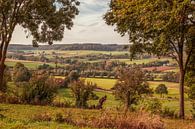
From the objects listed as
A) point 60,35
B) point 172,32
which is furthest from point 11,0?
point 172,32

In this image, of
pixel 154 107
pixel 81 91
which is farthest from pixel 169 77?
pixel 81 91

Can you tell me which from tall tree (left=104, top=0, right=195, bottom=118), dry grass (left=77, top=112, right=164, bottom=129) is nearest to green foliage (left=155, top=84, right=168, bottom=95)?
tall tree (left=104, top=0, right=195, bottom=118)

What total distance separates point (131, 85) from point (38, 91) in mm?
30618

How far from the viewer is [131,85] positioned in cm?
6172

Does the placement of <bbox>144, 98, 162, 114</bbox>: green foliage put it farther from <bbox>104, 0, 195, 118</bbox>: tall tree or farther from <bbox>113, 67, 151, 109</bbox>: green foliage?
<bbox>113, 67, 151, 109</bbox>: green foliage

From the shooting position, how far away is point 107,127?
18.1 metres

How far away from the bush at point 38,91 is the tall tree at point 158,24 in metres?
8.49

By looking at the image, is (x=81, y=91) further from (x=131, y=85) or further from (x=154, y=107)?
(x=131, y=85)

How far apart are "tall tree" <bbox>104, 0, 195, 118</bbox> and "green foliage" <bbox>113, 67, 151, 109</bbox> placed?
74.1ft

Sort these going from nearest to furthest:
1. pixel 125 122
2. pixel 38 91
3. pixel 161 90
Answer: pixel 125 122
pixel 38 91
pixel 161 90

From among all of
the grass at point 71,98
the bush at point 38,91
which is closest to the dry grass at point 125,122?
the bush at point 38,91

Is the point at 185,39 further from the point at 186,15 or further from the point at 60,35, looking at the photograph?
the point at 60,35

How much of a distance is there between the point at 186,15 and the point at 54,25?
14.3 m

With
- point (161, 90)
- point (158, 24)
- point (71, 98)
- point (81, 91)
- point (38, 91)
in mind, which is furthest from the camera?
point (161, 90)
